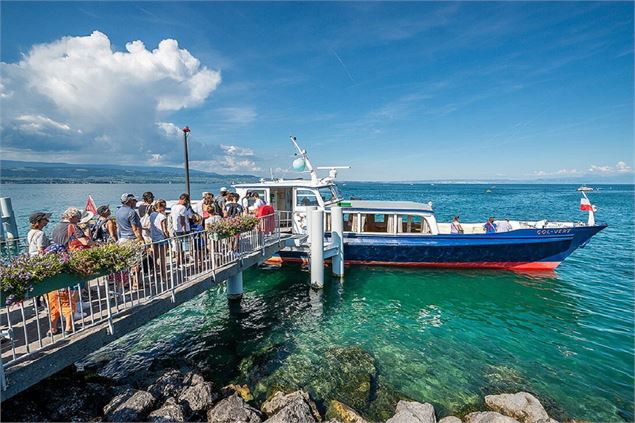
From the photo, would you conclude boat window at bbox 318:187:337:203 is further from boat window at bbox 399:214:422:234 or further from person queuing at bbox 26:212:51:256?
person queuing at bbox 26:212:51:256

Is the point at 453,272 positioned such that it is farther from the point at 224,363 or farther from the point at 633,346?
the point at 224,363

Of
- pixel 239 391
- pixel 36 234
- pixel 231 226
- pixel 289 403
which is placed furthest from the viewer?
pixel 231 226

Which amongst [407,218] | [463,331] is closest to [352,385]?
[463,331]

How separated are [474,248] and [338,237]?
651 centimetres

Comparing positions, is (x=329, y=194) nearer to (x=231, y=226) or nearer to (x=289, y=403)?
(x=231, y=226)

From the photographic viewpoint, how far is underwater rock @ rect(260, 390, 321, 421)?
6.01 metres

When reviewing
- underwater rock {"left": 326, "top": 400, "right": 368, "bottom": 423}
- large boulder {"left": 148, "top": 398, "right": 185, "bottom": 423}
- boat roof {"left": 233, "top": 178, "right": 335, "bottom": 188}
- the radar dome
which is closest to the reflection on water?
underwater rock {"left": 326, "top": 400, "right": 368, "bottom": 423}

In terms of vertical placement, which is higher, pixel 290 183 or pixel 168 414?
pixel 290 183

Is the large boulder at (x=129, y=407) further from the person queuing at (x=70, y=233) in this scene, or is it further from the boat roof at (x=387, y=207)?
the boat roof at (x=387, y=207)

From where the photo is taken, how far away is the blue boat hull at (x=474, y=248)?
14.3 metres

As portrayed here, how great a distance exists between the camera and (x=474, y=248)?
571 inches

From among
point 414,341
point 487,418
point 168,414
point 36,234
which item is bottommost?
point 414,341

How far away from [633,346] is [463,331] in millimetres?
4653

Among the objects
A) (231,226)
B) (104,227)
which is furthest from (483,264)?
(104,227)
